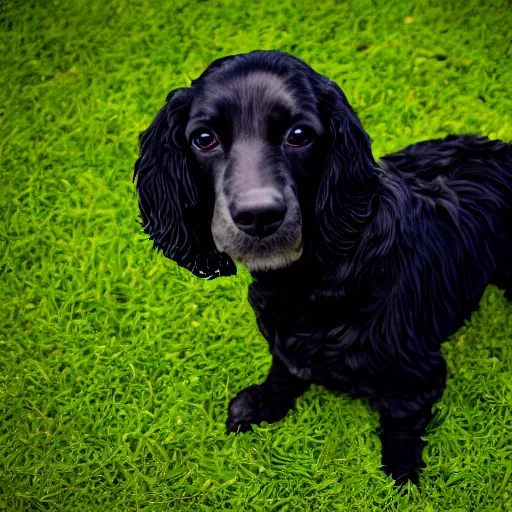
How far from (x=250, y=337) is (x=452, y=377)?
1.21 meters

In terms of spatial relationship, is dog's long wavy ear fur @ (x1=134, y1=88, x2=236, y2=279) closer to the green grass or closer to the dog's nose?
the dog's nose

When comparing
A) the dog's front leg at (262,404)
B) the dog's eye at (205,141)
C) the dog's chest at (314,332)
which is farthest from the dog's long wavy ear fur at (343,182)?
the dog's front leg at (262,404)

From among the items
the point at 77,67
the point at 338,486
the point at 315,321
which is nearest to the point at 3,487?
the point at 338,486

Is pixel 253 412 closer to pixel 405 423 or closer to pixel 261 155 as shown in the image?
pixel 405 423

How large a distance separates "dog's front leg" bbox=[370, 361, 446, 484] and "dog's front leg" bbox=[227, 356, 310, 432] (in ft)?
1.68

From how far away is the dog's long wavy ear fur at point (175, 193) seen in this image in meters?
2.13

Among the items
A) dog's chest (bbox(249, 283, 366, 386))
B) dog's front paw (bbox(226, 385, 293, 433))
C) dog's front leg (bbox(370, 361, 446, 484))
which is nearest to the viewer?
dog's chest (bbox(249, 283, 366, 386))

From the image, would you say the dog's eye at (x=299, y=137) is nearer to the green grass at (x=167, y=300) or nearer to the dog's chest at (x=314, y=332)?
the dog's chest at (x=314, y=332)

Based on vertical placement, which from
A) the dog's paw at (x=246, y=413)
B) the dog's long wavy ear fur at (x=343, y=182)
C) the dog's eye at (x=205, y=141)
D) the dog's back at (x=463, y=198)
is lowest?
the dog's paw at (x=246, y=413)

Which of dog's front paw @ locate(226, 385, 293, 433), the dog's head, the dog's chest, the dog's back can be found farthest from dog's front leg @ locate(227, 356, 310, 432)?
the dog's head

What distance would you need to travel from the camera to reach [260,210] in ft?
5.90

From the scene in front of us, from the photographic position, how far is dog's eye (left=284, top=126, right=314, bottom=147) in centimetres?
194

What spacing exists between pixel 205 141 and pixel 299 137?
345mm

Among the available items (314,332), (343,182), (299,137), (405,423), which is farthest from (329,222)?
(405,423)
